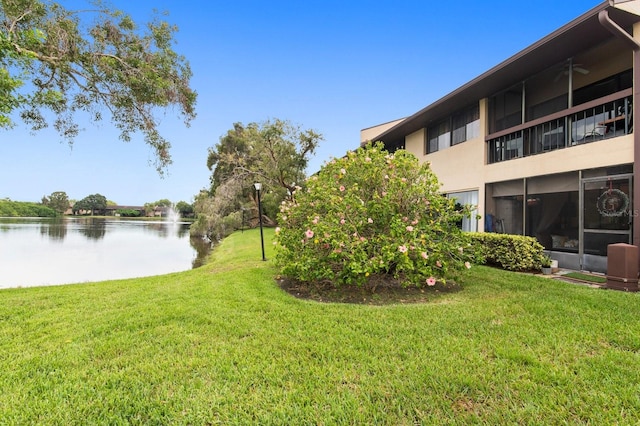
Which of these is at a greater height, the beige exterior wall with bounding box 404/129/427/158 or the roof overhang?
the roof overhang

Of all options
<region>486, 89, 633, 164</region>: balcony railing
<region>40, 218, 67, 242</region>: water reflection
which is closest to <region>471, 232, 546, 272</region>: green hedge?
<region>486, 89, 633, 164</region>: balcony railing

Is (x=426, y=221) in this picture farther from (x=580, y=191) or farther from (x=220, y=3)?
(x=220, y=3)

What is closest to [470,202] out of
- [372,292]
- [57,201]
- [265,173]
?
[372,292]

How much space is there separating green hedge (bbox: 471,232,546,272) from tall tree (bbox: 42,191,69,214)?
10256 cm

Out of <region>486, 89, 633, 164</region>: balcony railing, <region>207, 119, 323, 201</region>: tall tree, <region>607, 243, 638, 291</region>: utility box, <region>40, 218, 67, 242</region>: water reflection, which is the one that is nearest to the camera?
<region>607, 243, 638, 291</region>: utility box

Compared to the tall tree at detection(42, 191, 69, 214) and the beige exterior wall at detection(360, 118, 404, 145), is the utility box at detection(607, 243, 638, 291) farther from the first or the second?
the tall tree at detection(42, 191, 69, 214)

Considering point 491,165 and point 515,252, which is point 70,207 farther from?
point 515,252

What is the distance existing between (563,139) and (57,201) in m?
105

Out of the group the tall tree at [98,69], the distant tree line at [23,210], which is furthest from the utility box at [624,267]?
the distant tree line at [23,210]

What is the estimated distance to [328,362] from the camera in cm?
293

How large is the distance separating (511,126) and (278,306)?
8425 millimetres

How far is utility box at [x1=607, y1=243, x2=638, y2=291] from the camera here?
5.05 m

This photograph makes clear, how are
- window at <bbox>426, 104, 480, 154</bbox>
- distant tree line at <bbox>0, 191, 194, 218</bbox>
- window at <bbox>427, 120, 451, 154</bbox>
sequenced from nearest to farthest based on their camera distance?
window at <bbox>426, 104, 480, 154</bbox> → window at <bbox>427, 120, 451, 154</bbox> → distant tree line at <bbox>0, 191, 194, 218</bbox>

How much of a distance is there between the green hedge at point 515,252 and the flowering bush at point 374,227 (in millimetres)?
1699
